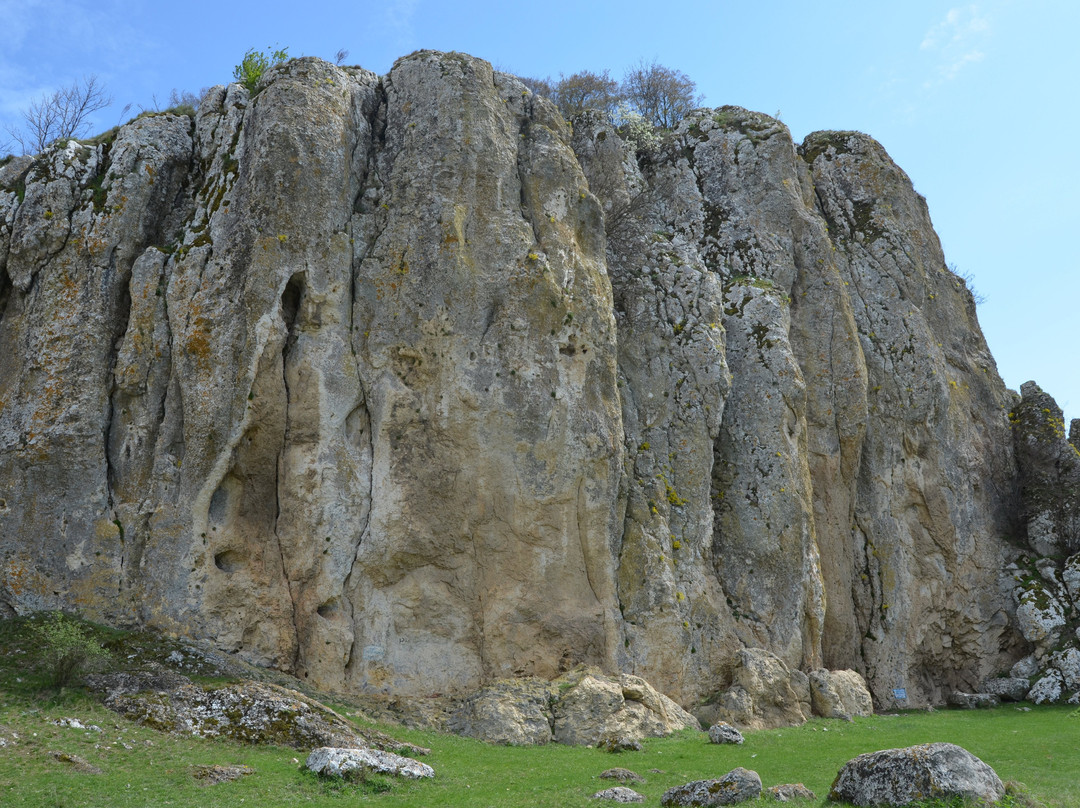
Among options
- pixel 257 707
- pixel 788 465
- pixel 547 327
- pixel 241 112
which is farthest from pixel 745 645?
pixel 241 112

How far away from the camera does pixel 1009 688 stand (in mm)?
30266

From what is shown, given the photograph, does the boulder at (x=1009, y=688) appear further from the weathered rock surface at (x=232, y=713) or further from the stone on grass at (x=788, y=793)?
the weathered rock surface at (x=232, y=713)

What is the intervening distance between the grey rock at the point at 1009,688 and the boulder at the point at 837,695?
6.48 meters

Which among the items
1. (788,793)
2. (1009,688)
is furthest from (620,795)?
(1009,688)

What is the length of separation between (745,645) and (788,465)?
19.3 ft

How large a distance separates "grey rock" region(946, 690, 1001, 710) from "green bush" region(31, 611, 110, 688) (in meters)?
26.6

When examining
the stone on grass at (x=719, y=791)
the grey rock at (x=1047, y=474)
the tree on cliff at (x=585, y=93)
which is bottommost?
the stone on grass at (x=719, y=791)

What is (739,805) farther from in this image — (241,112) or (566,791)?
(241,112)

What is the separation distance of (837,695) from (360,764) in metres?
16.6

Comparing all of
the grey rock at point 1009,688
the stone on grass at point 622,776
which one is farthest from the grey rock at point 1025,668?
the stone on grass at point 622,776

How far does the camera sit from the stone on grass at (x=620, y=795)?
13.5 m

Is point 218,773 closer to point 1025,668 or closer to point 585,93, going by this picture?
point 1025,668

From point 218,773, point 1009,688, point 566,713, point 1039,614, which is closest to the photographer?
point 218,773

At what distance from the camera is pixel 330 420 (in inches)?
861
